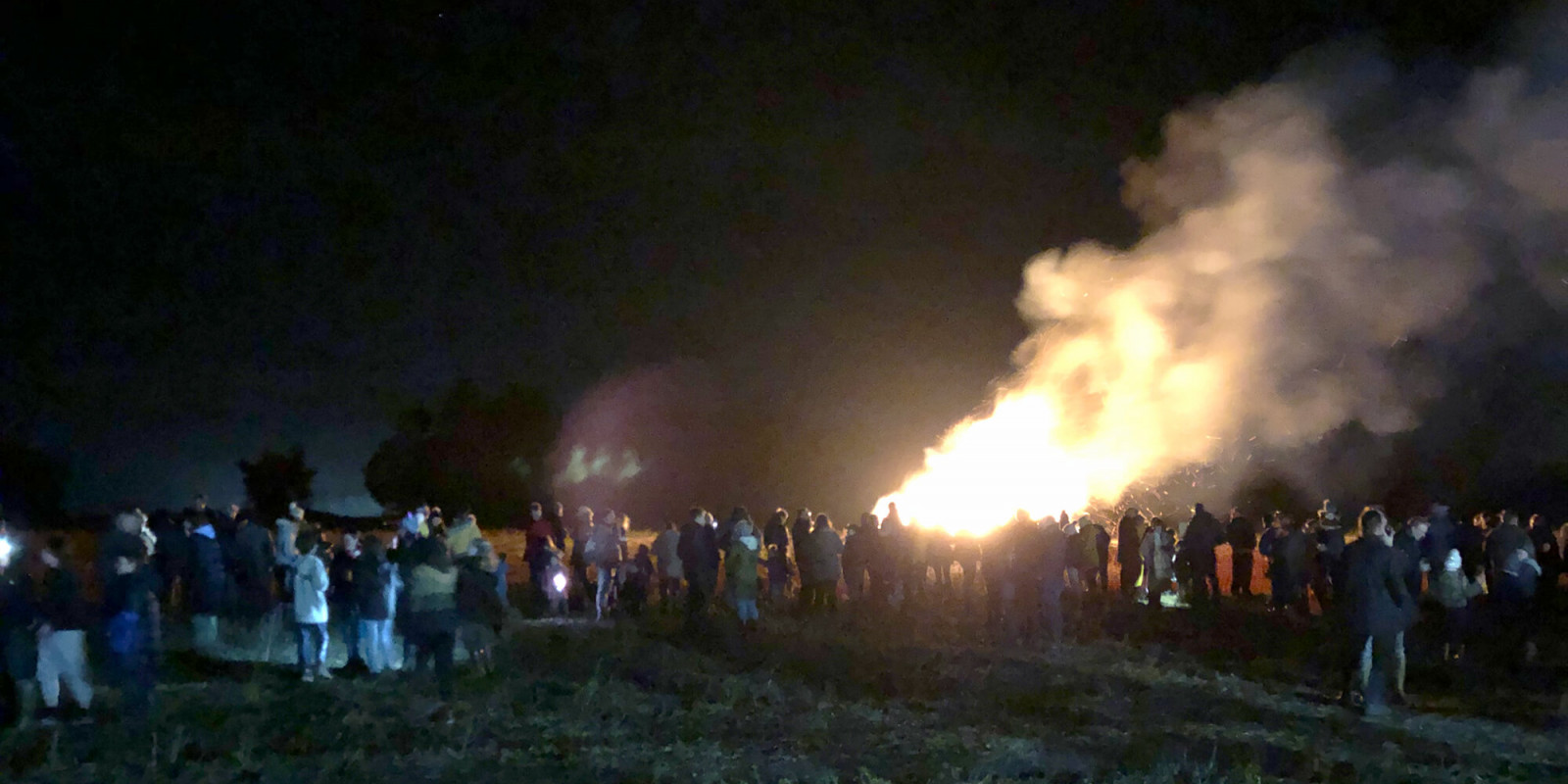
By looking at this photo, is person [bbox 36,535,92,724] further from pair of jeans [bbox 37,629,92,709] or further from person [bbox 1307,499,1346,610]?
person [bbox 1307,499,1346,610]

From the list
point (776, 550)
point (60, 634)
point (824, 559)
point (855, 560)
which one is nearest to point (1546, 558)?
point (855, 560)

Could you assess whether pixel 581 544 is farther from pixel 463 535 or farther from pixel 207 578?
pixel 207 578

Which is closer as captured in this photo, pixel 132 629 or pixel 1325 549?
pixel 132 629

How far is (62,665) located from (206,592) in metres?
2.88

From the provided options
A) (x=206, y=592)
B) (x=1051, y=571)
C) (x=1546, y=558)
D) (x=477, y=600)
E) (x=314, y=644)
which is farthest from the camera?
(x=1546, y=558)

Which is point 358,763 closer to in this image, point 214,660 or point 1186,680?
point 214,660

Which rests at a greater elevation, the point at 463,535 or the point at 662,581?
the point at 463,535

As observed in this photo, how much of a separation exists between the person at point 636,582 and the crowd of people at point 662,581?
0.03 m

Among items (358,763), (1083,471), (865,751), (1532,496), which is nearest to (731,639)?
(865,751)

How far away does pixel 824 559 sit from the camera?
14.1 meters

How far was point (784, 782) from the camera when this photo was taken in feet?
22.9

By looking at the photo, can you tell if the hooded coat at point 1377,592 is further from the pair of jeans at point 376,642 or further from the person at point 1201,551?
the pair of jeans at point 376,642

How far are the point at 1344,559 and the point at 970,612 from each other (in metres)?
6.01

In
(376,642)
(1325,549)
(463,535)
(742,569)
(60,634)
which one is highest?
(463,535)
